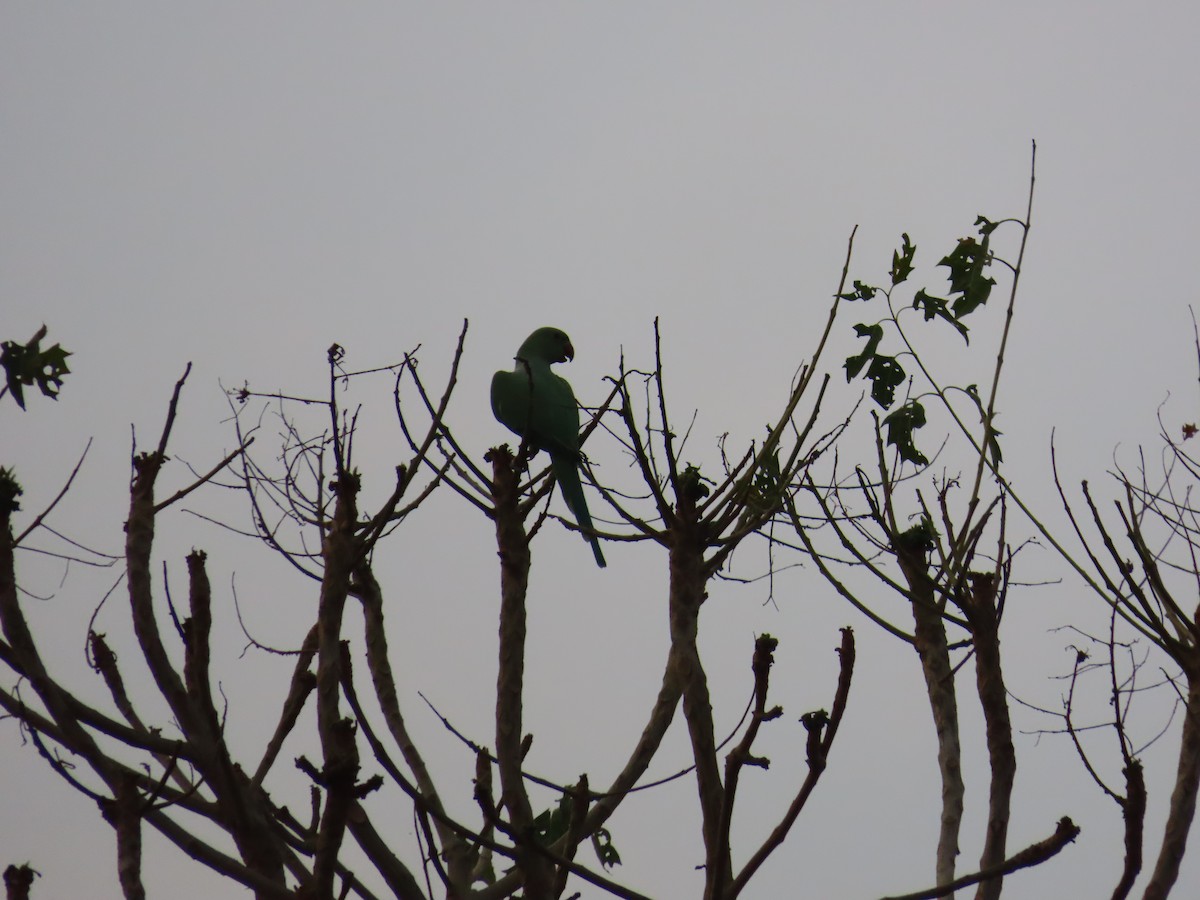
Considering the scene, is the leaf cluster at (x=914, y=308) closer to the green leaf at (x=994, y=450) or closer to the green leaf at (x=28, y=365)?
the green leaf at (x=994, y=450)

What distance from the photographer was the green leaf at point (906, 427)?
4215 millimetres

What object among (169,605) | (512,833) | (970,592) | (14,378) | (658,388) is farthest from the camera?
(970,592)

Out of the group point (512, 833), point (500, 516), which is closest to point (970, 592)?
point (500, 516)

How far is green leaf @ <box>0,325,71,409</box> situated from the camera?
245 centimetres

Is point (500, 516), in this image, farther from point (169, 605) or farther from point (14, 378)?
point (14, 378)

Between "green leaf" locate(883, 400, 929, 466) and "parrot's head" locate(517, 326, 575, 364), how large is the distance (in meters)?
2.44

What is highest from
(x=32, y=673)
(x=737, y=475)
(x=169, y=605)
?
(x=737, y=475)

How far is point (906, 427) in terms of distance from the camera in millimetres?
4227

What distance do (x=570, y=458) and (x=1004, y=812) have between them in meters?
2.42

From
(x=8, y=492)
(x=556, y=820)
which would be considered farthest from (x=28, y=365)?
(x=556, y=820)

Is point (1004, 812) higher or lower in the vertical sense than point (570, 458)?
lower

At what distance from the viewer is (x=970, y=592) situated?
3.80 metres

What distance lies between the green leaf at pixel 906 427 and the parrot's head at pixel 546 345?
244 cm

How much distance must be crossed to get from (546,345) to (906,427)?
8.39 ft
